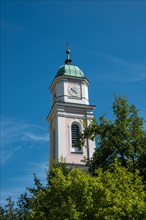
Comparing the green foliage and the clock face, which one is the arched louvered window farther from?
the green foliage

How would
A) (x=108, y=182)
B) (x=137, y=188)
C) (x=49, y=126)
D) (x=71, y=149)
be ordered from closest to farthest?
(x=108, y=182) → (x=137, y=188) → (x=71, y=149) → (x=49, y=126)

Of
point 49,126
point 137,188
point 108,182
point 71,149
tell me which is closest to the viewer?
point 108,182

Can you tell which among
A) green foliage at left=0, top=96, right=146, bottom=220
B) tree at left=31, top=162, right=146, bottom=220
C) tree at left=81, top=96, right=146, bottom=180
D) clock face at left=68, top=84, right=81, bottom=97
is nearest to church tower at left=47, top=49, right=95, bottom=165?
clock face at left=68, top=84, right=81, bottom=97

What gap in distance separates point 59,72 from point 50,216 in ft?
95.5

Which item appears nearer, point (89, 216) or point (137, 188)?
point (89, 216)

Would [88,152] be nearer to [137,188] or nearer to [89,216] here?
[137,188]

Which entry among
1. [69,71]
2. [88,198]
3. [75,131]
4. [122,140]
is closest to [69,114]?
[75,131]

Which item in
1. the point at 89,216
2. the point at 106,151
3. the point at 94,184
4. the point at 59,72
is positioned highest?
the point at 59,72

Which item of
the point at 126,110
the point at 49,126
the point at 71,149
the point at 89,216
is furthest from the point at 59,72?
the point at 89,216

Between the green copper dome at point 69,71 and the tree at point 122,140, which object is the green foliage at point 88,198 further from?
the green copper dome at point 69,71

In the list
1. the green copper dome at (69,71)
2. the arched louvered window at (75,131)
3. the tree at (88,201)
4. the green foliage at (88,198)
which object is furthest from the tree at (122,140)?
the green copper dome at (69,71)

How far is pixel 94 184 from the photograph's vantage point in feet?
68.7

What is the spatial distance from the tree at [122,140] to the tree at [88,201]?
756 cm

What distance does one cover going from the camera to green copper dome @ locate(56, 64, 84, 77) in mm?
47594
